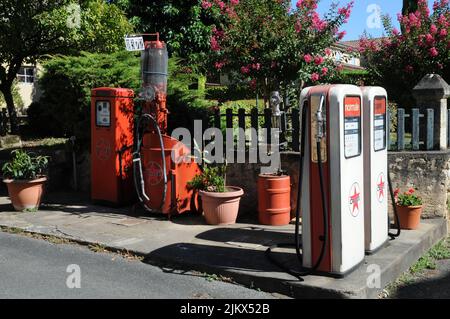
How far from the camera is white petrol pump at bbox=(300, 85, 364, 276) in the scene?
15.1 feet

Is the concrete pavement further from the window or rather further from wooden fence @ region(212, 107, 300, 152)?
the window

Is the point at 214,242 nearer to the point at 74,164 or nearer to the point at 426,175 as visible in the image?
the point at 426,175

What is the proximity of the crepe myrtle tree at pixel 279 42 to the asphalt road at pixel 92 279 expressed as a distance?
13.8ft

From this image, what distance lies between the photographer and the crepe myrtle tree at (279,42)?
27.3 feet

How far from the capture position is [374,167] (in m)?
5.52

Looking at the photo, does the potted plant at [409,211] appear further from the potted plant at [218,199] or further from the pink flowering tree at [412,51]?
the pink flowering tree at [412,51]

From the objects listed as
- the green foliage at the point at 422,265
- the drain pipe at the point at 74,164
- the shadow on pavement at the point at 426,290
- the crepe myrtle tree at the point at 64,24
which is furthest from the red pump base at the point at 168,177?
the crepe myrtle tree at the point at 64,24

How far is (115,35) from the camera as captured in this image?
11.9 m

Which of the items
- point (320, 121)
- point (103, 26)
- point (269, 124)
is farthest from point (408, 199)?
point (103, 26)

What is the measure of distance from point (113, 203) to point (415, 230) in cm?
435

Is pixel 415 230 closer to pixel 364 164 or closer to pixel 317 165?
pixel 364 164
